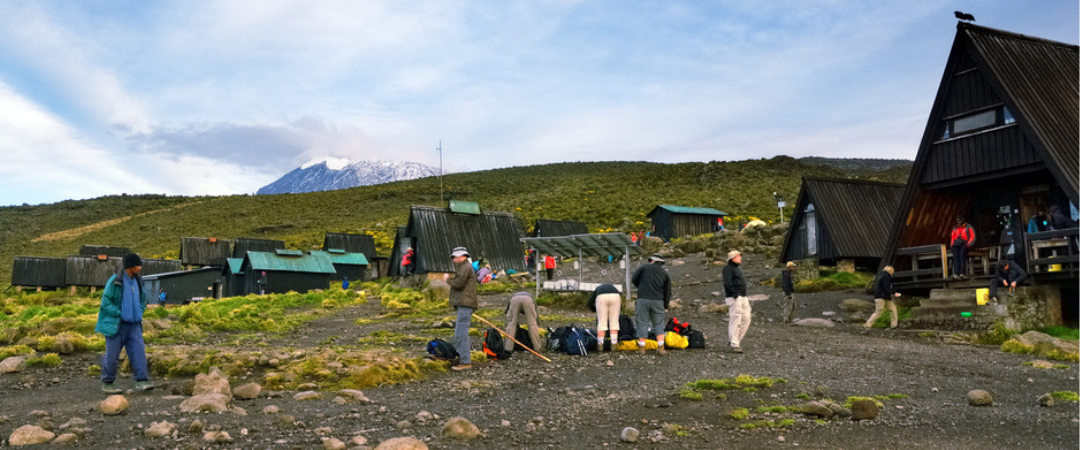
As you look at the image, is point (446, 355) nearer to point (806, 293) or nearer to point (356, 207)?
point (806, 293)

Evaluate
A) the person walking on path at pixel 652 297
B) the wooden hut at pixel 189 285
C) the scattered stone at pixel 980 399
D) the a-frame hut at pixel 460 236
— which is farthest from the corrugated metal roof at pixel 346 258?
the scattered stone at pixel 980 399

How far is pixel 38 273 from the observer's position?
7412 cm

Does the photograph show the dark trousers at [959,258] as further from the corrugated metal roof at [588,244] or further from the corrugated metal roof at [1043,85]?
the corrugated metal roof at [588,244]

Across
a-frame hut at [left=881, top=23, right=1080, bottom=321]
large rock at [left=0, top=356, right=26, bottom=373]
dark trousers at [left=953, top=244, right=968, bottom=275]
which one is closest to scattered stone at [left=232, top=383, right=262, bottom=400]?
large rock at [left=0, top=356, right=26, bottom=373]

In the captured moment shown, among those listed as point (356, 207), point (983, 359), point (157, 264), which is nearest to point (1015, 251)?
point (983, 359)

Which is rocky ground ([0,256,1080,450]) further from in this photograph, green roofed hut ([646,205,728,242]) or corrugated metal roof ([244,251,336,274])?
green roofed hut ([646,205,728,242])

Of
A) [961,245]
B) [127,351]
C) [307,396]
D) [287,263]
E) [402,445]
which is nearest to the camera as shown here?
[402,445]

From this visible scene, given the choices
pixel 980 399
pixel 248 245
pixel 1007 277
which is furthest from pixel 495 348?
pixel 248 245

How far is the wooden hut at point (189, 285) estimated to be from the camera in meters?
59.8

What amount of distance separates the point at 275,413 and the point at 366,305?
24210 mm

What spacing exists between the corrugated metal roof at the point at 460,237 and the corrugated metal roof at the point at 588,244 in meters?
17.3

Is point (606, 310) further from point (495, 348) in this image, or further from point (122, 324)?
point (122, 324)

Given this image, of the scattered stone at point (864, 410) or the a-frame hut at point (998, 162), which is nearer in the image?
the scattered stone at point (864, 410)

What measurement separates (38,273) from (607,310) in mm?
74964
